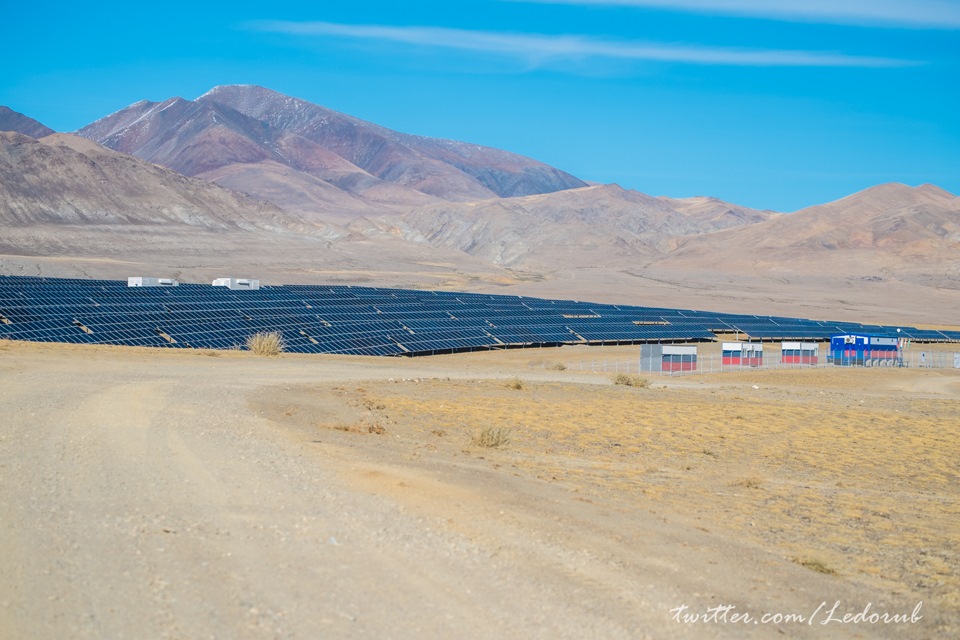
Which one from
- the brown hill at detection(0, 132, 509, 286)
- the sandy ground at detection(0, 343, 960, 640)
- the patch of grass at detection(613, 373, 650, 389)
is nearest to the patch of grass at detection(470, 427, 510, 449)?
the sandy ground at detection(0, 343, 960, 640)

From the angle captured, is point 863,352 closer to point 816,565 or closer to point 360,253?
point 816,565

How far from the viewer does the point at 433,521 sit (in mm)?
10539

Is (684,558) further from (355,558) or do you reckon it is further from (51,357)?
(51,357)

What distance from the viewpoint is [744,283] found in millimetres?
153500

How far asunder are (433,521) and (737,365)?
4209 centimetres

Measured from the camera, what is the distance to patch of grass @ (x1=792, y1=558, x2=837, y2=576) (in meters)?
10.6

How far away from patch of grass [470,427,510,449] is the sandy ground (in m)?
0.11

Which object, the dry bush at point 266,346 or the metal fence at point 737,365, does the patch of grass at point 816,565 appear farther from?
the metal fence at point 737,365

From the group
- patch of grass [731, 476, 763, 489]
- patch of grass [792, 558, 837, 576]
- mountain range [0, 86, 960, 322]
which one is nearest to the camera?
patch of grass [792, 558, 837, 576]

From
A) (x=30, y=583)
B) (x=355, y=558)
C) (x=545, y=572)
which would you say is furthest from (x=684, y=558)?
(x=30, y=583)

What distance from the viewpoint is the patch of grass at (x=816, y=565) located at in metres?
10.6

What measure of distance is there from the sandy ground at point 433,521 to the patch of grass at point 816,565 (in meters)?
0.03

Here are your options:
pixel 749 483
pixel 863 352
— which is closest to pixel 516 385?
pixel 749 483

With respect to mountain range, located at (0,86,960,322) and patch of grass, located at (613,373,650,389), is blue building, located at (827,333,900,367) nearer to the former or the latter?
patch of grass, located at (613,373,650,389)
